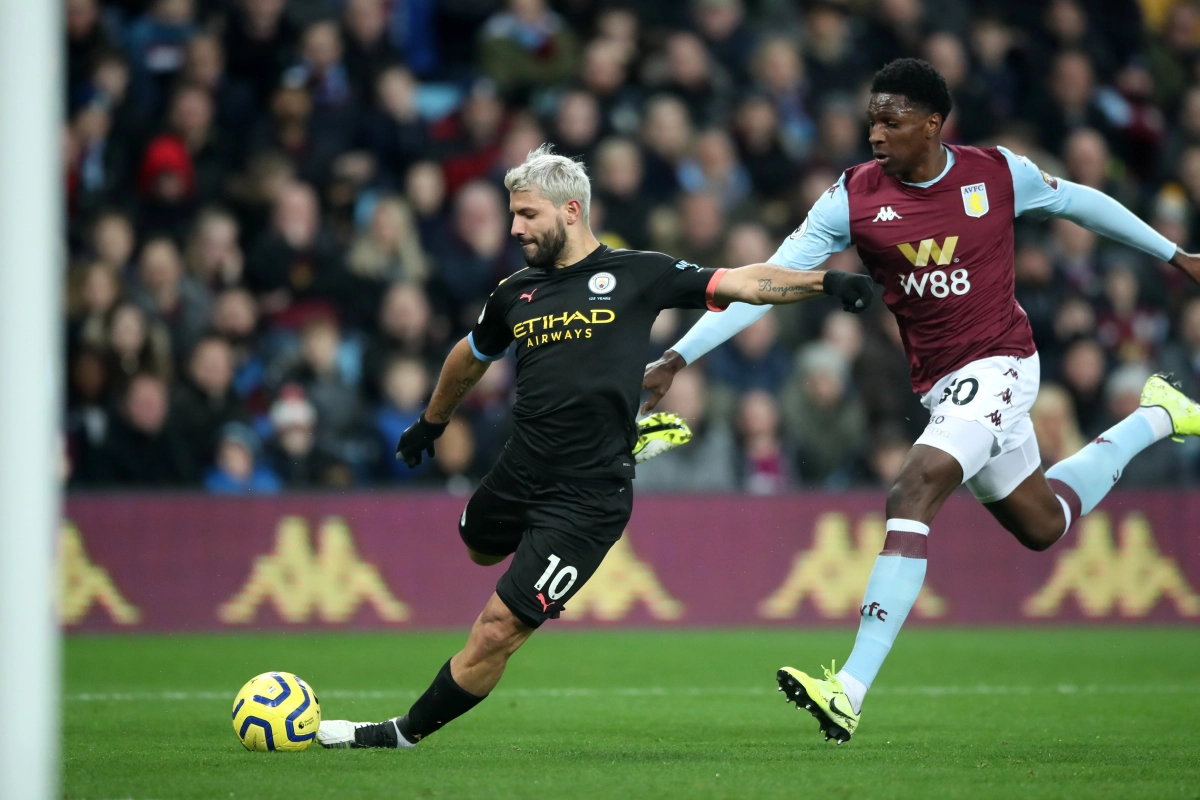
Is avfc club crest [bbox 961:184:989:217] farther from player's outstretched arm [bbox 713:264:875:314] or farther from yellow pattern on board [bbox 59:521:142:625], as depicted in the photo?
yellow pattern on board [bbox 59:521:142:625]

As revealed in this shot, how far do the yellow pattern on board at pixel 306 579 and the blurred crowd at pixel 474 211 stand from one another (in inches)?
20.4

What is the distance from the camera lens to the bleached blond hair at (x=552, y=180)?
6094 millimetres

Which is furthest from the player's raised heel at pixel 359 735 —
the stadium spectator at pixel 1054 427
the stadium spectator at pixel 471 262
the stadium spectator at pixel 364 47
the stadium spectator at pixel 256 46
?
the stadium spectator at pixel 256 46

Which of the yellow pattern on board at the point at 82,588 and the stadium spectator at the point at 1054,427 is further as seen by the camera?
the stadium spectator at the point at 1054,427

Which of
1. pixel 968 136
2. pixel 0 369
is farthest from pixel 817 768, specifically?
pixel 968 136

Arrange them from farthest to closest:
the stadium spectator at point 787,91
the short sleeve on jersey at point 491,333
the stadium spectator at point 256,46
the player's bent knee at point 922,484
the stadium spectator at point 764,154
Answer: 1. the stadium spectator at point 787,91
2. the stadium spectator at point 764,154
3. the stadium spectator at point 256,46
4. the short sleeve on jersey at point 491,333
5. the player's bent knee at point 922,484

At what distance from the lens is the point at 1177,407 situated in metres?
7.59

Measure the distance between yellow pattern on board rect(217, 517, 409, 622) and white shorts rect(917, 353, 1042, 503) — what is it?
601 centimetres

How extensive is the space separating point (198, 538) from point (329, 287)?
2288 millimetres

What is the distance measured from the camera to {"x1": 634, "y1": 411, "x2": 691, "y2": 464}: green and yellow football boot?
663cm

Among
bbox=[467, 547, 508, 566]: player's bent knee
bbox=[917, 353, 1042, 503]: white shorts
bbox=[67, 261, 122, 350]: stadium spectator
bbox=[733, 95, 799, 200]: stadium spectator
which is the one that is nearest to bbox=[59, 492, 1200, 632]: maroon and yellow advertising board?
bbox=[67, 261, 122, 350]: stadium spectator

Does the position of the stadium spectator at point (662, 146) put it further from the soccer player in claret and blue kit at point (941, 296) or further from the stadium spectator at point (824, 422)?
the soccer player in claret and blue kit at point (941, 296)

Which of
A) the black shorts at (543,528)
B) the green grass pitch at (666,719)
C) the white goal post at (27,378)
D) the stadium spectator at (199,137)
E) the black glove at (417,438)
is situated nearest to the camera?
the white goal post at (27,378)

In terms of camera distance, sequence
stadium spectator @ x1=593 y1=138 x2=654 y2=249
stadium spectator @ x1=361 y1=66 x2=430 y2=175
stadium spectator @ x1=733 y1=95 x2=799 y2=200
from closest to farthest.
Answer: stadium spectator @ x1=593 y1=138 x2=654 y2=249 → stadium spectator @ x1=361 y1=66 x2=430 y2=175 → stadium spectator @ x1=733 y1=95 x2=799 y2=200
